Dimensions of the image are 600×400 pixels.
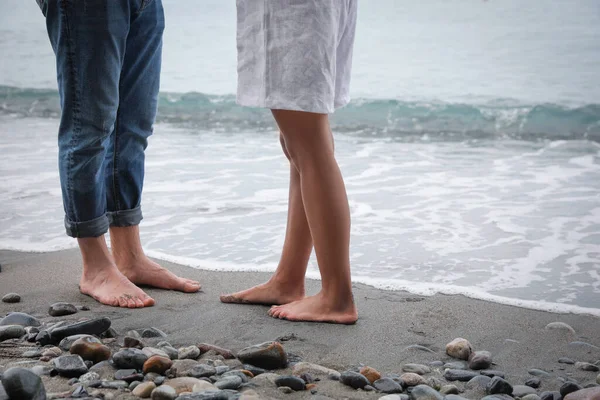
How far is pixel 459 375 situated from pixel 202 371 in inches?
23.0

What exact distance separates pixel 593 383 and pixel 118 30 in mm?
1578

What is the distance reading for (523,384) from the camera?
1632 millimetres

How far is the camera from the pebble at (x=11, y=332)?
1.79m

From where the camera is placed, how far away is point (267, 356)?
166 centimetres

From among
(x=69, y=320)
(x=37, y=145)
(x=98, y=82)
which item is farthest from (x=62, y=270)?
(x=37, y=145)

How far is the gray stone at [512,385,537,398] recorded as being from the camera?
155 cm

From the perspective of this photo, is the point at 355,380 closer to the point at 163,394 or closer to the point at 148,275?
the point at 163,394

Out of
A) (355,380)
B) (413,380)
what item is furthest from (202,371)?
(413,380)

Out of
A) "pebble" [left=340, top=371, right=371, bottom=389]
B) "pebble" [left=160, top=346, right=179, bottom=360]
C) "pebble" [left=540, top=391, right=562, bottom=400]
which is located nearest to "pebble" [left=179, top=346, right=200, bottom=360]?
"pebble" [left=160, top=346, right=179, bottom=360]

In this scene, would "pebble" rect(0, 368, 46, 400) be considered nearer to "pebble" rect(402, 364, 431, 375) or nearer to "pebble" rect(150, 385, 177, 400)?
"pebble" rect(150, 385, 177, 400)

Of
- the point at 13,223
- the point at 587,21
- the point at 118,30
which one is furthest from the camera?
the point at 587,21

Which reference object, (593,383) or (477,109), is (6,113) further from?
(593,383)

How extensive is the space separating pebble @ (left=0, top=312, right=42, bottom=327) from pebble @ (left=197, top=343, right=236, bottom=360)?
499mm

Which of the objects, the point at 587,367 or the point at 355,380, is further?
the point at 587,367
